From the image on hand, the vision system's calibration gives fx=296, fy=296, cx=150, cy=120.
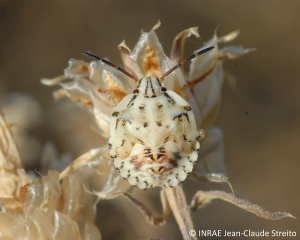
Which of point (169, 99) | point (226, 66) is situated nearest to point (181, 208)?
point (169, 99)

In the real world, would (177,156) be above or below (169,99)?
below

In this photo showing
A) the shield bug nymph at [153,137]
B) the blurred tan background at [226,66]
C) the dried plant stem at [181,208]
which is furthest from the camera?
the blurred tan background at [226,66]

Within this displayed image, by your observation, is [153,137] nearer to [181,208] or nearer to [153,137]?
[153,137]

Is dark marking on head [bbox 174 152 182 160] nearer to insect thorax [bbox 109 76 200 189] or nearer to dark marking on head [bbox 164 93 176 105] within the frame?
insect thorax [bbox 109 76 200 189]

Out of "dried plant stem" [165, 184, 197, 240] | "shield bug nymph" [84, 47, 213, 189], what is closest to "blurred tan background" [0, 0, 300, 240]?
"dried plant stem" [165, 184, 197, 240]

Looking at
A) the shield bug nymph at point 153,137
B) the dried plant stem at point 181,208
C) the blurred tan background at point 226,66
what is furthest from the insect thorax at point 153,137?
the blurred tan background at point 226,66

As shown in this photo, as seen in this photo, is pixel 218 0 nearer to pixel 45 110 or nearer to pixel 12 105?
pixel 45 110

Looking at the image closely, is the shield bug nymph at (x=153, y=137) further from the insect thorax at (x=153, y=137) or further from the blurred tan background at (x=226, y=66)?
the blurred tan background at (x=226, y=66)
